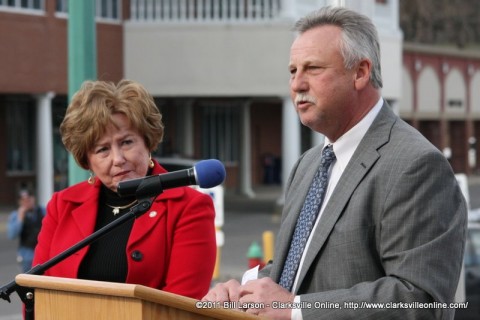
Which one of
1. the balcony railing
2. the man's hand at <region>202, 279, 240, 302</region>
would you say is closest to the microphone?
the man's hand at <region>202, 279, 240, 302</region>

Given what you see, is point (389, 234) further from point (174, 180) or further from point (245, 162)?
point (245, 162)

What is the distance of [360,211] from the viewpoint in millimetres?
3113

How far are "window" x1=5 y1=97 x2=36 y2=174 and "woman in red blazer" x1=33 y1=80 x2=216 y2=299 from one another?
89.8ft

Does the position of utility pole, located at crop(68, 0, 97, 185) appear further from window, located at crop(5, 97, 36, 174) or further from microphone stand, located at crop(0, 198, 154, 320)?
Answer: window, located at crop(5, 97, 36, 174)

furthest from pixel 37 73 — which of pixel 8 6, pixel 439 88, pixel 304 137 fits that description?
pixel 439 88

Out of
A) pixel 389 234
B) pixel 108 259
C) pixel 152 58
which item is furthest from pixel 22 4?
pixel 389 234

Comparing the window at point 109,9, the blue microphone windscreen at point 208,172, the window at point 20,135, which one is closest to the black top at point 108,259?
the blue microphone windscreen at point 208,172

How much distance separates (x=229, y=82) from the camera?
28828 mm

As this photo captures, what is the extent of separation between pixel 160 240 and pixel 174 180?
2.20ft

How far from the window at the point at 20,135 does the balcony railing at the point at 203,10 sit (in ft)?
14.3

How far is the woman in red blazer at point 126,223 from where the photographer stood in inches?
150

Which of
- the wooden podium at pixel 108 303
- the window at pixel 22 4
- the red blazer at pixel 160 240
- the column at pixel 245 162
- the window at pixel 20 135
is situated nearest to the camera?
the wooden podium at pixel 108 303

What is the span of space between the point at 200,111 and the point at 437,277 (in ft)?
112

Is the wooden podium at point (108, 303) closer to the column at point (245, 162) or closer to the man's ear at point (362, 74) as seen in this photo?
the man's ear at point (362, 74)
